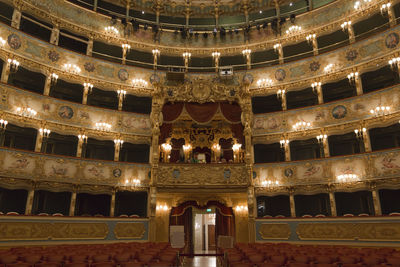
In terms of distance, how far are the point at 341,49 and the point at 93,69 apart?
1542cm

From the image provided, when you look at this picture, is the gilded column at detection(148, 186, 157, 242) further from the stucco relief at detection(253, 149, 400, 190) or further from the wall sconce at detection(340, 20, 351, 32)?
the wall sconce at detection(340, 20, 351, 32)

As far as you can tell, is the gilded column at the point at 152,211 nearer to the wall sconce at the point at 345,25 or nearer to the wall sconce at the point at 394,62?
the wall sconce at the point at 394,62

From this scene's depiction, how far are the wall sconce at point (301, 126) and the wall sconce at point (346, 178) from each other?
137 inches

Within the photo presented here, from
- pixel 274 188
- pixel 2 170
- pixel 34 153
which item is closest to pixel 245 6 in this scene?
pixel 274 188

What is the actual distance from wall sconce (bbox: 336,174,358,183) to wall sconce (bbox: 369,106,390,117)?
11.4ft

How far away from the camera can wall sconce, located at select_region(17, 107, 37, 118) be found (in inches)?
593

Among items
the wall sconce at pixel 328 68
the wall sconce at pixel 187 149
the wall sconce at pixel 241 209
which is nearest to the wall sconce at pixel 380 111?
the wall sconce at pixel 328 68

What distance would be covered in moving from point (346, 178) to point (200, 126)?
372 inches

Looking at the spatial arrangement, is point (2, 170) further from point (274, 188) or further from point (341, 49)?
point (341, 49)

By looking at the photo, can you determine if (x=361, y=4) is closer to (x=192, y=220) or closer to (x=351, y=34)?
(x=351, y=34)

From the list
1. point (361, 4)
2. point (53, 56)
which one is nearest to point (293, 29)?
point (361, 4)

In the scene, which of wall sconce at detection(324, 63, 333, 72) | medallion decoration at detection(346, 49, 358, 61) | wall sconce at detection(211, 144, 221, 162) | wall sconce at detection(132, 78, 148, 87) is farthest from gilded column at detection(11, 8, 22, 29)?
medallion decoration at detection(346, 49, 358, 61)

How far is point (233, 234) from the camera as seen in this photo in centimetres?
1764

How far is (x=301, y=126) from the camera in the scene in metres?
17.6
